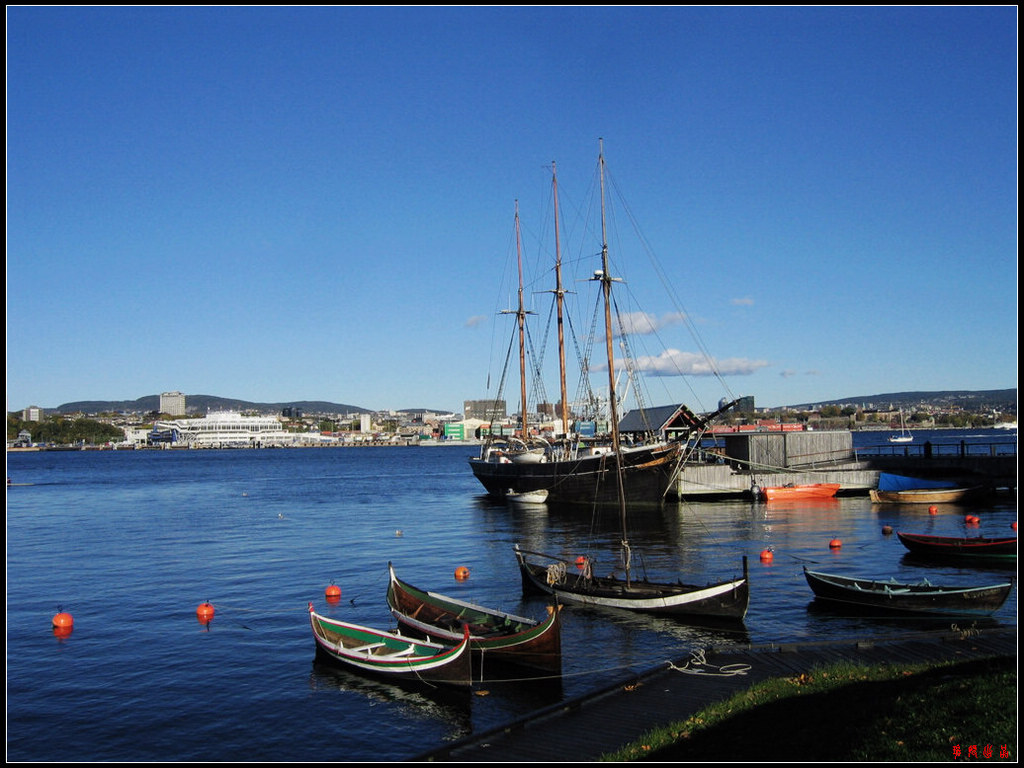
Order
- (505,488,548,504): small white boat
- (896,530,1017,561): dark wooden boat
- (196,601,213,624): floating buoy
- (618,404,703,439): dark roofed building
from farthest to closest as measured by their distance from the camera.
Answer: (618,404,703,439): dark roofed building → (505,488,548,504): small white boat → (896,530,1017,561): dark wooden boat → (196,601,213,624): floating buoy

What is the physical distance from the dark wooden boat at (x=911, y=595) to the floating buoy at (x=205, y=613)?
23.1m

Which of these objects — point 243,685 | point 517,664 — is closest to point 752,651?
point 517,664

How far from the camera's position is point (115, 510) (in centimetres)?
8106

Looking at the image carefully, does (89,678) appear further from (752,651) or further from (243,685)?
(752,651)

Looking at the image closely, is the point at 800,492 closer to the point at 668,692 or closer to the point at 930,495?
the point at 930,495

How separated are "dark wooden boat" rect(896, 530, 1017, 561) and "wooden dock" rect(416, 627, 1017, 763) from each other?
51.8 ft

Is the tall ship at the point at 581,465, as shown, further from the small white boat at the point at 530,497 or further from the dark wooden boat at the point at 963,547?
the dark wooden boat at the point at 963,547

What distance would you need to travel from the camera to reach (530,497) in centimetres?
7525

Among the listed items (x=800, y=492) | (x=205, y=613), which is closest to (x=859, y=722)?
(x=205, y=613)

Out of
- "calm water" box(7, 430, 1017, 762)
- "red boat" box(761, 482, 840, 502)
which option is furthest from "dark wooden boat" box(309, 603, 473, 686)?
"red boat" box(761, 482, 840, 502)

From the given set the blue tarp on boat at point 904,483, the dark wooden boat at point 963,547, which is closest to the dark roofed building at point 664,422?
the blue tarp on boat at point 904,483

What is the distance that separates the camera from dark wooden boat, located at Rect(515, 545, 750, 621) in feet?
88.7

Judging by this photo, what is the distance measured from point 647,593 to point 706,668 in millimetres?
8777

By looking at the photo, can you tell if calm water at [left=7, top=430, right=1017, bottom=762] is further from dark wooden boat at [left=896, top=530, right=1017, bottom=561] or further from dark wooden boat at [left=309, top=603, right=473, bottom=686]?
dark wooden boat at [left=896, top=530, right=1017, bottom=561]
